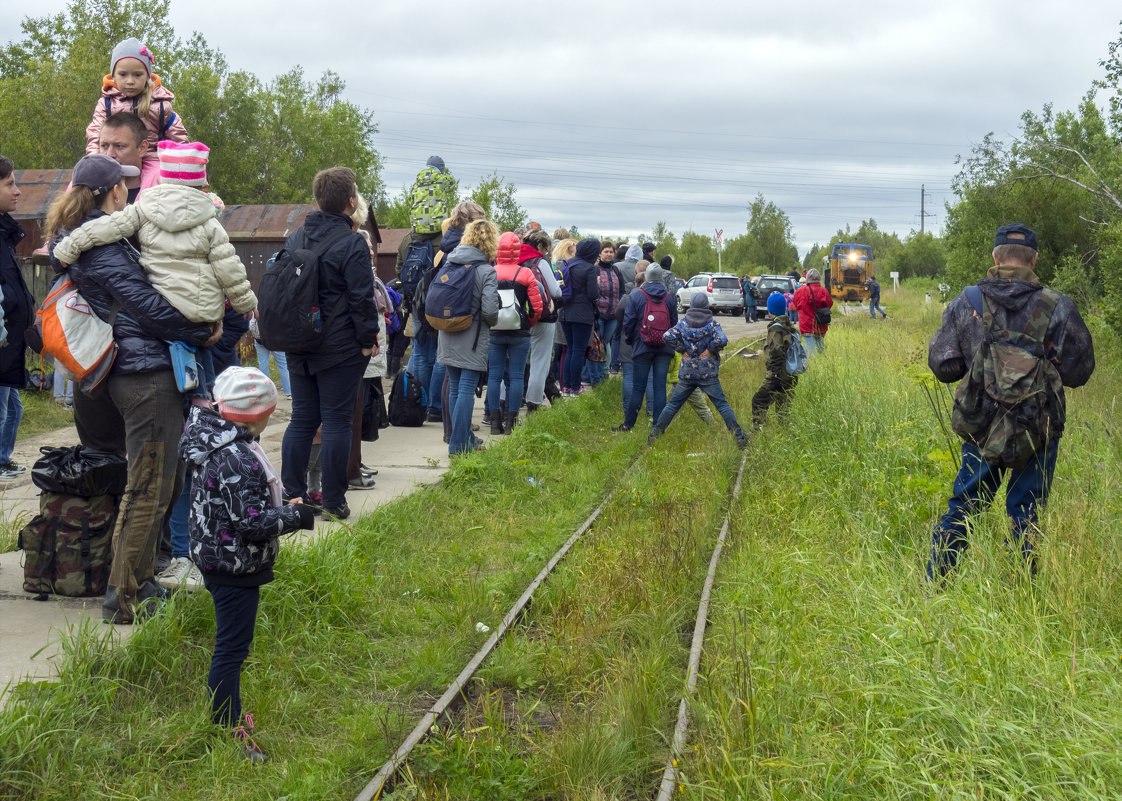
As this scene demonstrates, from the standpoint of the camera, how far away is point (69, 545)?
5.36m

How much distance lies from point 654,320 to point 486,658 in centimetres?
674

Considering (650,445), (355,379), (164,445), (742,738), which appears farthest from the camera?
(650,445)

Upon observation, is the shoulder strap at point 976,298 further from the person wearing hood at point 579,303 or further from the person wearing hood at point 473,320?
the person wearing hood at point 579,303

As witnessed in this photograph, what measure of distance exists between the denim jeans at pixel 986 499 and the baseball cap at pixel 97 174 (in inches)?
184

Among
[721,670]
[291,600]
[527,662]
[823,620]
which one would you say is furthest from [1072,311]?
[291,600]

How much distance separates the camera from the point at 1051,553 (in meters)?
5.25

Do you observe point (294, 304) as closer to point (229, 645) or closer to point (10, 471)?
point (229, 645)

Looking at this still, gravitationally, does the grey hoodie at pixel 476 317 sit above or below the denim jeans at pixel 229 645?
above

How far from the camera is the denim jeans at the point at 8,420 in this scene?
8398 mm

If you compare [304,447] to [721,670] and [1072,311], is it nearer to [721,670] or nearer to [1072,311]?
[721,670]

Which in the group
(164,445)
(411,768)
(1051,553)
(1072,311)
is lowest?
(411,768)

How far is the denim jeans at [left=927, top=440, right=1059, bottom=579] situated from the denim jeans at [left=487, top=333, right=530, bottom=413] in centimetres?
558

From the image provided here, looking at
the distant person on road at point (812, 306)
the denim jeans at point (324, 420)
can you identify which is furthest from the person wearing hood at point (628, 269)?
the denim jeans at point (324, 420)

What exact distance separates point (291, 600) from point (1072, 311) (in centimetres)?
432
